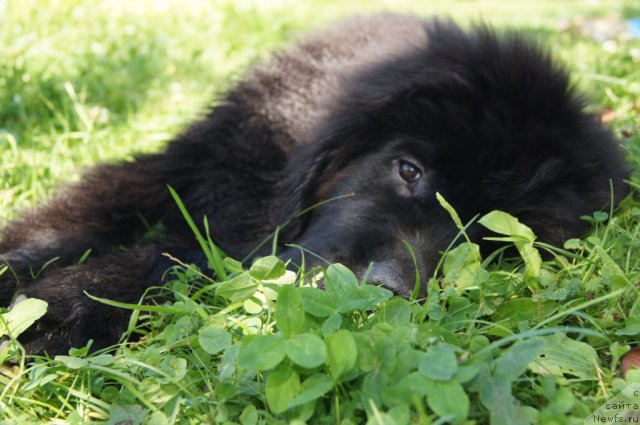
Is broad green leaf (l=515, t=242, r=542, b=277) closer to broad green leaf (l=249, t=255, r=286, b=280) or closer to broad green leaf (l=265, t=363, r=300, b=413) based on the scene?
broad green leaf (l=249, t=255, r=286, b=280)

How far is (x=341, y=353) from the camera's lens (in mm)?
1469

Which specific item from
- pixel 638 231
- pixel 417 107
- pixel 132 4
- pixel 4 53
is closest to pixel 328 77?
pixel 417 107

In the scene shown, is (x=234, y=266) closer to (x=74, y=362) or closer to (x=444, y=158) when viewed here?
(x=74, y=362)

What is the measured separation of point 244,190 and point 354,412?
1.52 metres

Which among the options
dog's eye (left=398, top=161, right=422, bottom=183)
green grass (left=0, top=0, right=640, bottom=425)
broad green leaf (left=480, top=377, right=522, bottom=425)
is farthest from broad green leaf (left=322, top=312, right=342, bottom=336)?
dog's eye (left=398, top=161, right=422, bottom=183)

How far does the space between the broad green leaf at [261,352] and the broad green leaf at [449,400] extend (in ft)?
1.06

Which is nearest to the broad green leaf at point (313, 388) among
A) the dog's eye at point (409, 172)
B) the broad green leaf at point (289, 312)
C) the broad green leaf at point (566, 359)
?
the broad green leaf at point (289, 312)

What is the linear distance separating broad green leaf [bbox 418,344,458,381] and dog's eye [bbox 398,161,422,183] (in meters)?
1.10

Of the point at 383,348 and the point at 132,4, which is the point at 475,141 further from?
the point at 132,4

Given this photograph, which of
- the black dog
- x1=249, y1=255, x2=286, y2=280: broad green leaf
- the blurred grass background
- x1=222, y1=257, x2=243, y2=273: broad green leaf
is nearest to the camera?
x1=249, y1=255, x2=286, y2=280: broad green leaf

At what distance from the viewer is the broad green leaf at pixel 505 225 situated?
2033mm

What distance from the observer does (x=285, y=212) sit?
2.72 metres

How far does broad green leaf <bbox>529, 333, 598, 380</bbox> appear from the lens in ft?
5.14

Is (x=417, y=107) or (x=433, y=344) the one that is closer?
(x=433, y=344)
